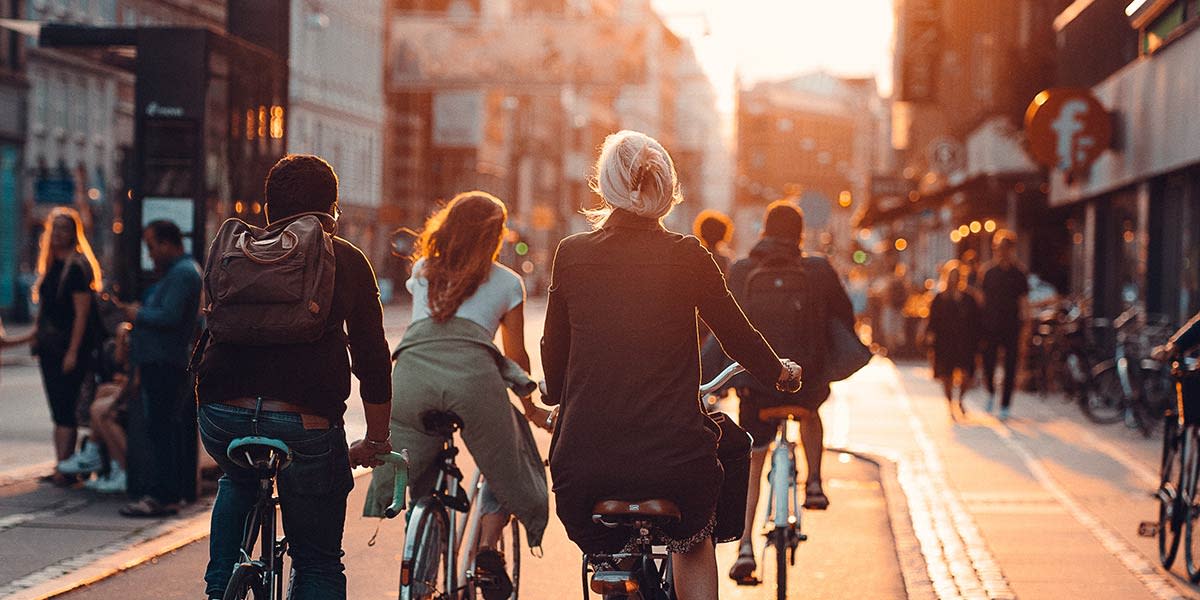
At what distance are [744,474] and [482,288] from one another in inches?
66.5

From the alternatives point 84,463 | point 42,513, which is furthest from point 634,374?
point 84,463

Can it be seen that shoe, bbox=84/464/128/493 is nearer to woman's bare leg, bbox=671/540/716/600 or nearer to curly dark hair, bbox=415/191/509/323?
curly dark hair, bbox=415/191/509/323

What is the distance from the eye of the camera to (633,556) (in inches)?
209

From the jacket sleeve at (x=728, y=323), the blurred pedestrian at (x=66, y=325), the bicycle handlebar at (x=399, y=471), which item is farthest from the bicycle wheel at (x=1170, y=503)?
the blurred pedestrian at (x=66, y=325)

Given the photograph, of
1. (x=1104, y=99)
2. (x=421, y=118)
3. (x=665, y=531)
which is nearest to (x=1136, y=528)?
(x=665, y=531)

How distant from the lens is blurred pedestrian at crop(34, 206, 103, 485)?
12375mm

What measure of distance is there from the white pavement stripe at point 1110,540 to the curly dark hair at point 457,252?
381 cm

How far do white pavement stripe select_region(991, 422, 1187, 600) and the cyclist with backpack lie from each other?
184cm

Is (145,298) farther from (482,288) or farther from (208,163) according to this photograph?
(482,288)

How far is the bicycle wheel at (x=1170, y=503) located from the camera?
9500mm

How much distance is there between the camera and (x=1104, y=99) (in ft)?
83.4

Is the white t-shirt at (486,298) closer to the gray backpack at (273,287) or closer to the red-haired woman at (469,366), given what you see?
the red-haired woman at (469,366)

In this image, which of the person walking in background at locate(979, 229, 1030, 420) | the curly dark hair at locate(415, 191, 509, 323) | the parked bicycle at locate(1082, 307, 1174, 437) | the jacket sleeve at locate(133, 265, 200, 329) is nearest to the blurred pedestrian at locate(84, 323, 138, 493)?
the jacket sleeve at locate(133, 265, 200, 329)

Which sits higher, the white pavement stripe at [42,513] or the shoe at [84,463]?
the shoe at [84,463]
